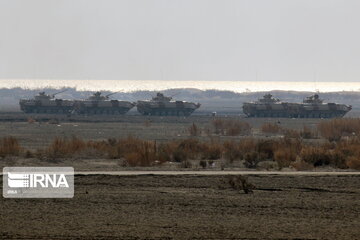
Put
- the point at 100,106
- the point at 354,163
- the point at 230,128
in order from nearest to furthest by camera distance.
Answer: the point at 354,163
the point at 230,128
the point at 100,106

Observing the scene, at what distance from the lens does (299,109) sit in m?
118

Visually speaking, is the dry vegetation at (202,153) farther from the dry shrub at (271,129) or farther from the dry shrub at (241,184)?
the dry shrub at (271,129)

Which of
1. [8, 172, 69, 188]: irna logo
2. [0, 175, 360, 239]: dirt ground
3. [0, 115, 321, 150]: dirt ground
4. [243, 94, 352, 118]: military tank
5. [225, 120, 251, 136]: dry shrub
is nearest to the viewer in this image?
[0, 175, 360, 239]: dirt ground

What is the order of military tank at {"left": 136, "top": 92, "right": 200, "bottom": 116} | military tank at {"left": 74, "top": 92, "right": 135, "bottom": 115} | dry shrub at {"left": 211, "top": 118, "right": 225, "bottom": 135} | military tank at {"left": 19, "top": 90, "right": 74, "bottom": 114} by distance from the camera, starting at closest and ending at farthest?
dry shrub at {"left": 211, "top": 118, "right": 225, "bottom": 135} → military tank at {"left": 136, "top": 92, "right": 200, "bottom": 116} → military tank at {"left": 74, "top": 92, "right": 135, "bottom": 115} → military tank at {"left": 19, "top": 90, "right": 74, "bottom": 114}

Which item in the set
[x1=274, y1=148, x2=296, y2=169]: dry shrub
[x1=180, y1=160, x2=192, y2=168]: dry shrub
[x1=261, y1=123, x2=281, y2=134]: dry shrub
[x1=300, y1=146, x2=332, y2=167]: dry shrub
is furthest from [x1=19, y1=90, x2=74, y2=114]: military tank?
[x1=180, y1=160, x2=192, y2=168]: dry shrub

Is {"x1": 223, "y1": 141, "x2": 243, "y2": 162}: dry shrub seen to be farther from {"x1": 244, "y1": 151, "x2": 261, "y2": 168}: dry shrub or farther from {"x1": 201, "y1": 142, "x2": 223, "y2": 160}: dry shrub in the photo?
{"x1": 244, "y1": 151, "x2": 261, "y2": 168}: dry shrub

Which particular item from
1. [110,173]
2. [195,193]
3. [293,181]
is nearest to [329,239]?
[195,193]

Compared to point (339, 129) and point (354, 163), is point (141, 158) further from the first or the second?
point (339, 129)

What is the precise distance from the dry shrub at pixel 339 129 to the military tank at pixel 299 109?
36.0 metres

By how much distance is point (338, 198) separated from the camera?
32781 millimetres

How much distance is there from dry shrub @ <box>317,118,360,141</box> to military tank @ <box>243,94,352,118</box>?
1419 inches

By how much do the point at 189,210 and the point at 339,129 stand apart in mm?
47551

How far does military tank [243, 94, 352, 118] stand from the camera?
117938 mm

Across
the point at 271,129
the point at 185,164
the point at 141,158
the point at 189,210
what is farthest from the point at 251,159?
the point at 271,129
